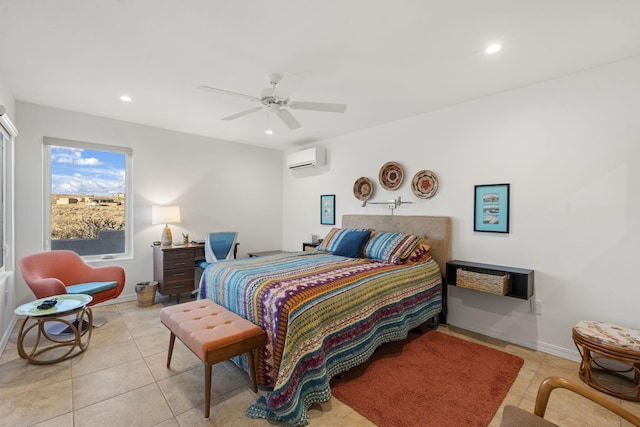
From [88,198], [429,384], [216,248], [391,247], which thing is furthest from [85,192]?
[429,384]

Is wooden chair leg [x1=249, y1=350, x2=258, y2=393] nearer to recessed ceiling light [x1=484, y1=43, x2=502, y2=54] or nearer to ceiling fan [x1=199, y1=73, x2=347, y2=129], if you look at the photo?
ceiling fan [x1=199, y1=73, x2=347, y2=129]

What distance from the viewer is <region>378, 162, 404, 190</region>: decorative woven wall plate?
3950mm

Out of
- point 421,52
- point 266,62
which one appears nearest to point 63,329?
point 266,62

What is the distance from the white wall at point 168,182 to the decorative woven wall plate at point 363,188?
78.8 inches

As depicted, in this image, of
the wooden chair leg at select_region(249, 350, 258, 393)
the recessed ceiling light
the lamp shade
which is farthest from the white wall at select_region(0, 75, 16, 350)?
the recessed ceiling light

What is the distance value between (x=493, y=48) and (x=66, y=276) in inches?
192

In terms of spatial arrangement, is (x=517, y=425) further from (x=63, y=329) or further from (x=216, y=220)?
(x=216, y=220)

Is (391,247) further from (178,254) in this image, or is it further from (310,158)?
(178,254)

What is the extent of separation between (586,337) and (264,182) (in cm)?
488

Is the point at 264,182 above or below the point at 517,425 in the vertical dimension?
above

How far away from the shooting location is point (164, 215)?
13.9 ft

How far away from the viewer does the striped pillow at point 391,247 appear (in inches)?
129

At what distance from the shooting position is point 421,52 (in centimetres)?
231

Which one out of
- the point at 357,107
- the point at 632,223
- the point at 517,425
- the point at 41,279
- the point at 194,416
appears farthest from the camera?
the point at 357,107
